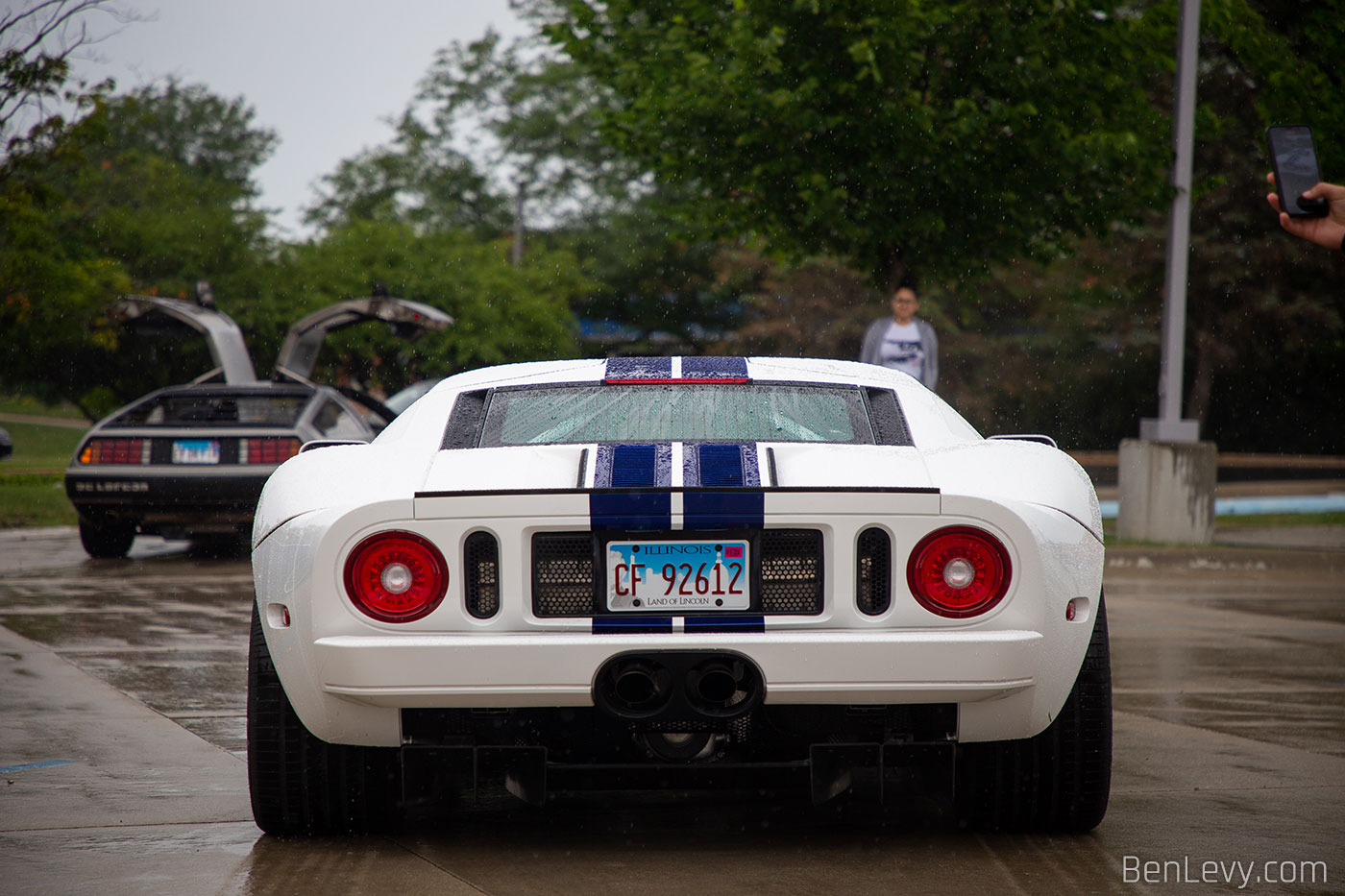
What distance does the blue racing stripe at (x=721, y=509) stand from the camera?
3.53 metres

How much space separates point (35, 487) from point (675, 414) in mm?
18274

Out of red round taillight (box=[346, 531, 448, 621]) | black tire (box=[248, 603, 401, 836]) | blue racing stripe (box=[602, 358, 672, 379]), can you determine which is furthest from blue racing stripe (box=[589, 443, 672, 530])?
blue racing stripe (box=[602, 358, 672, 379])

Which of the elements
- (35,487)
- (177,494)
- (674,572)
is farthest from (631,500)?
(35,487)

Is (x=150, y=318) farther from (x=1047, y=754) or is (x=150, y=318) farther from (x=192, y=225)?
(x=192, y=225)

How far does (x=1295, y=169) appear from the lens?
13.5ft

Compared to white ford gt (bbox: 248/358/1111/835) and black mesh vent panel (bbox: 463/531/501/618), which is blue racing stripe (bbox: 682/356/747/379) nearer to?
white ford gt (bbox: 248/358/1111/835)

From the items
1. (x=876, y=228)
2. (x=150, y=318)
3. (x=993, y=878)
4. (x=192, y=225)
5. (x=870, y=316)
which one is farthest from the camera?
(x=870, y=316)

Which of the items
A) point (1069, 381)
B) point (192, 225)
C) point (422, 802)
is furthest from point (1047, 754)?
point (1069, 381)

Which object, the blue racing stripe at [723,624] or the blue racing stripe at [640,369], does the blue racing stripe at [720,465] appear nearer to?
the blue racing stripe at [723,624]

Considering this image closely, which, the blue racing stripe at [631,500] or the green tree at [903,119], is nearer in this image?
the blue racing stripe at [631,500]

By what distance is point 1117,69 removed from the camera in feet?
51.4

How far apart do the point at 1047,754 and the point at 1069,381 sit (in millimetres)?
41070

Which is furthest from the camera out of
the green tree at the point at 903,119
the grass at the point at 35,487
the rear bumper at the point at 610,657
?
the grass at the point at 35,487

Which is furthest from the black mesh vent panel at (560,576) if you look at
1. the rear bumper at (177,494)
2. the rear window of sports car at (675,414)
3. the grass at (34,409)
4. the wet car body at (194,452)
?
the grass at (34,409)
